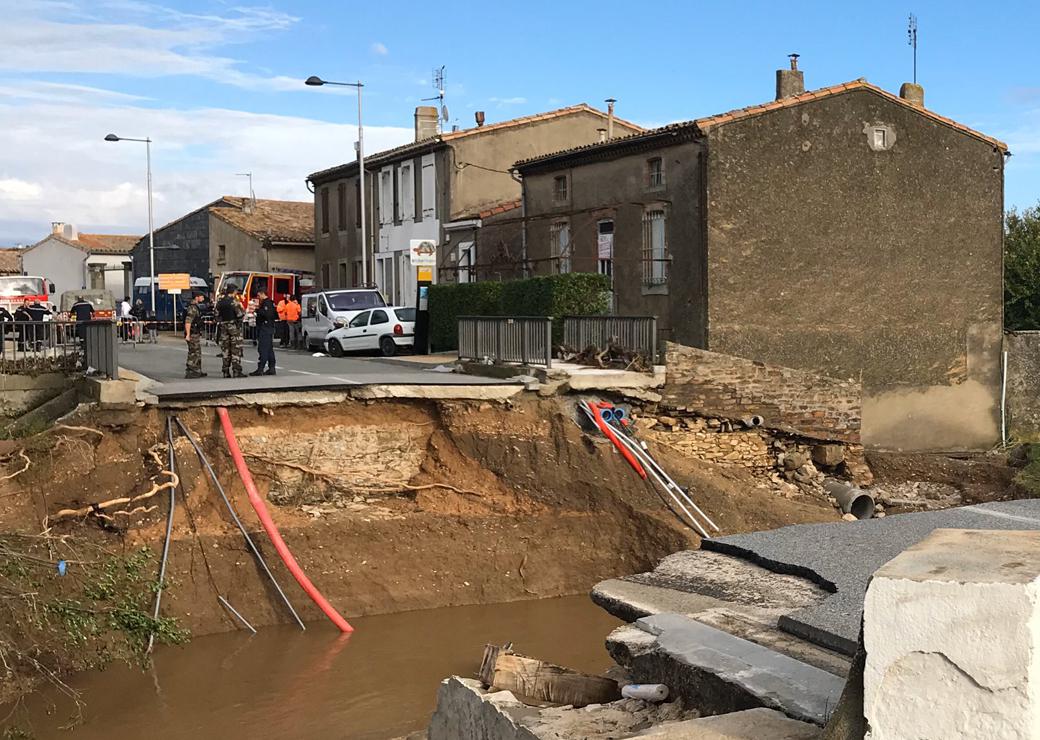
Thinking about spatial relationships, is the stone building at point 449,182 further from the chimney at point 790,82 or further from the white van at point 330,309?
the chimney at point 790,82

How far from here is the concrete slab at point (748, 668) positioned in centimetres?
525

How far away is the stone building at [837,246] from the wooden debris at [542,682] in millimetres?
16720

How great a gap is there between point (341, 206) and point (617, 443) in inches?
1019

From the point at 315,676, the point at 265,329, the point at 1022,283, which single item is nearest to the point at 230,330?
the point at 265,329

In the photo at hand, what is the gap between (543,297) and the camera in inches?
907

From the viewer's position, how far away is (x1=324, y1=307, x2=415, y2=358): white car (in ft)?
95.7

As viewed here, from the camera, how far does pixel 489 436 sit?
18.3 metres

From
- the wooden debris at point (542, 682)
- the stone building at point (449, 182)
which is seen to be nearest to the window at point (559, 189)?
the stone building at point (449, 182)

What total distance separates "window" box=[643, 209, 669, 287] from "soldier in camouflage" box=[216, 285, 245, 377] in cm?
904

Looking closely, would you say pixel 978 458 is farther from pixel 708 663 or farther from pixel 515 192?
pixel 708 663

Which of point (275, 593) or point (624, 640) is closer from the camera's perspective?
point (624, 640)

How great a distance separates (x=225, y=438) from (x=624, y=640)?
10.9 meters

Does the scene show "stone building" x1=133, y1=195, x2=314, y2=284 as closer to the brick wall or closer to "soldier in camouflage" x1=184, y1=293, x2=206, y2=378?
"soldier in camouflage" x1=184, y1=293, x2=206, y2=378

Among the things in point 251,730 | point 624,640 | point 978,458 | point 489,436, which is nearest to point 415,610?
point 489,436
